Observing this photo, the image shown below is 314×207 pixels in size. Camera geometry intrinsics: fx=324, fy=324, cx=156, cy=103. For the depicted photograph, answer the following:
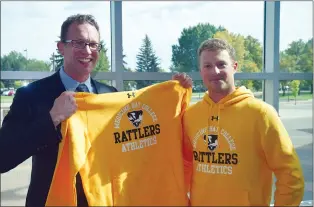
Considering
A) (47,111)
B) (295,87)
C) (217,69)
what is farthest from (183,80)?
(295,87)

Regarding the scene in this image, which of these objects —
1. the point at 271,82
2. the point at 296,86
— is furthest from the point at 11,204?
the point at 296,86

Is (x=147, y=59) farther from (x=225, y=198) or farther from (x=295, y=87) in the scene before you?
(x=225, y=198)

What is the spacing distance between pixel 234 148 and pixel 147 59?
5.70 ft

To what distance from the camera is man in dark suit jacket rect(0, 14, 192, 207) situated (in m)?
1.34

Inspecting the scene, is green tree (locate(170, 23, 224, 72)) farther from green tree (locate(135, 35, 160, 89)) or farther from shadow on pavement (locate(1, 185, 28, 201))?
shadow on pavement (locate(1, 185, 28, 201))

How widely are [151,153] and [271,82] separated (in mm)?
2084

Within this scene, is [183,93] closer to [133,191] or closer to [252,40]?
[133,191]

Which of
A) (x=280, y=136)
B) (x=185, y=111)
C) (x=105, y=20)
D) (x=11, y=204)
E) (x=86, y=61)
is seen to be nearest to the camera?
(x=280, y=136)

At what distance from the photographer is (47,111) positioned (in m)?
1.43

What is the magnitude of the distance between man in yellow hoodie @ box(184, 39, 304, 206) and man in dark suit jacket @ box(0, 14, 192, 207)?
1.79ft

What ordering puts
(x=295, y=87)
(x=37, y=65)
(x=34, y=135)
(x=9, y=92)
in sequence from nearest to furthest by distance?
1. (x=34, y=135)
2. (x=9, y=92)
3. (x=37, y=65)
4. (x=295, y=87)

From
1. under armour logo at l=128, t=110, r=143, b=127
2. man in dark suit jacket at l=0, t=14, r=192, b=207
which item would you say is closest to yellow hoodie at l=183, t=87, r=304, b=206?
under armour logo at l=128, t=110, r=143, b=127

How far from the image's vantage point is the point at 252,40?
10.7 feet

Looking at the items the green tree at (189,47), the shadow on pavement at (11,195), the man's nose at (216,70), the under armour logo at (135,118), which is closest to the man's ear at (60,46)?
the under armour logo at (135,118)
